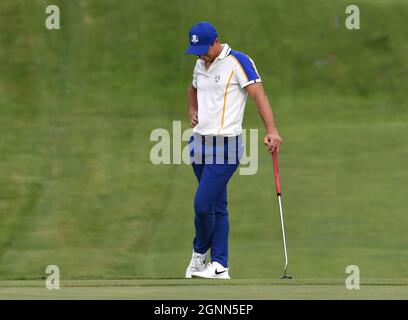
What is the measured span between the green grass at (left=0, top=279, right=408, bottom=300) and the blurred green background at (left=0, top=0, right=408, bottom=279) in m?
1.64

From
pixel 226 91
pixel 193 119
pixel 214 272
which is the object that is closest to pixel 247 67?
pixel 226 91

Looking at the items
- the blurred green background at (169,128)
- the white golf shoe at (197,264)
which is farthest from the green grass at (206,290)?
the blurred green background at (169,128)

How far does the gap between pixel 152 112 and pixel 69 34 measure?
1.98 meters

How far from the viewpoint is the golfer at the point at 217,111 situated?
763 cm

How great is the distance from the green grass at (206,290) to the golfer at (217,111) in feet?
2.46

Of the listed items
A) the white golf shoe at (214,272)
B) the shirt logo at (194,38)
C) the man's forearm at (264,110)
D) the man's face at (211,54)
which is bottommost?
the white golf shoe at (214,272)

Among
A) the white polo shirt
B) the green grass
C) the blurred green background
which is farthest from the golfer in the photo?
the blurred green background

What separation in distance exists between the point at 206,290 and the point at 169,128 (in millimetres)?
7653

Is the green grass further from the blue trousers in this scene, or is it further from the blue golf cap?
the blue golf cap

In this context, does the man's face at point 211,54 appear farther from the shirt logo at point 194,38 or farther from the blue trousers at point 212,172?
the blue trousers at point 212,172

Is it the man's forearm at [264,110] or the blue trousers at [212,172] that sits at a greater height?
the man's forearm at [264,110]

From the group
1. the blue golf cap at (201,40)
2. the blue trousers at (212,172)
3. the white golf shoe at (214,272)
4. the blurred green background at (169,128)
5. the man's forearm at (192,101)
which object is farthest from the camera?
the blurred green background at (169,128)

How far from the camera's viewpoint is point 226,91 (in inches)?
301

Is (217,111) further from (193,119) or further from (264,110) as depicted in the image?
(193,119)
